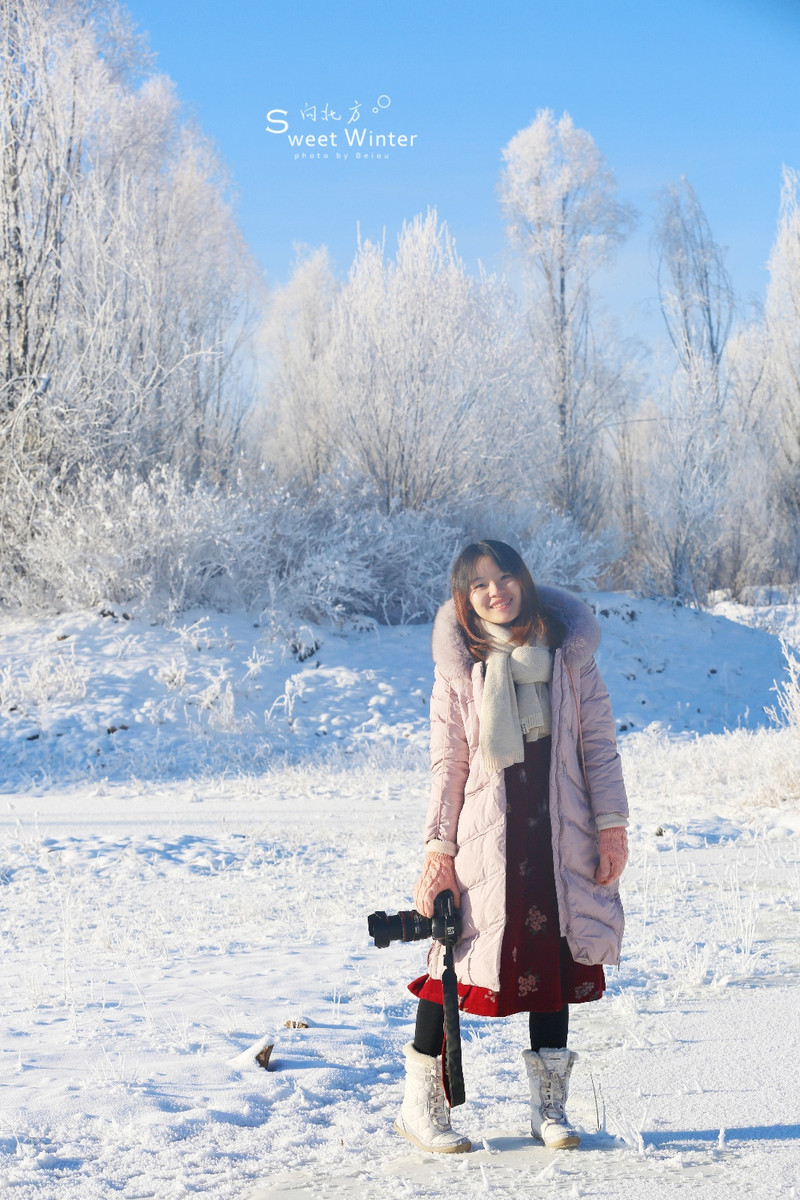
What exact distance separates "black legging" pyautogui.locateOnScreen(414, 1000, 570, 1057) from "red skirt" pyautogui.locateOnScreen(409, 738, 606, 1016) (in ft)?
0.15

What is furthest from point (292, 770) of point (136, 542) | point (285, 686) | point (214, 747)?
point (136, 542)

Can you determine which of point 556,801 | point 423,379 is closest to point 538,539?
point 423,379

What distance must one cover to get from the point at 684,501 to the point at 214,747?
38.9 ft

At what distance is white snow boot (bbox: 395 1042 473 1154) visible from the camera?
2.54 meters

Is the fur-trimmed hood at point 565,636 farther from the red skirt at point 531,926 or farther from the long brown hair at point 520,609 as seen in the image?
the red skirt at point 531,926

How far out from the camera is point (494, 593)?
2.70 meters

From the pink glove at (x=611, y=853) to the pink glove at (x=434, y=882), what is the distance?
0.35m

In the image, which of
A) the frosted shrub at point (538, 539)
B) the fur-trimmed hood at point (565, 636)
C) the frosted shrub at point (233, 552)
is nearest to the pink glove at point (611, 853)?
the fur-trimmed hood at point (565, 636)

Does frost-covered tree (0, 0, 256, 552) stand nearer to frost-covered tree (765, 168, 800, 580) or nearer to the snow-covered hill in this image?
the snow-covered hill

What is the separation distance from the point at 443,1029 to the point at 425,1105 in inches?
6.8

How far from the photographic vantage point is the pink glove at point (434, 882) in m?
2.54

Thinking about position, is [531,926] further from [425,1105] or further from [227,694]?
[227,694]

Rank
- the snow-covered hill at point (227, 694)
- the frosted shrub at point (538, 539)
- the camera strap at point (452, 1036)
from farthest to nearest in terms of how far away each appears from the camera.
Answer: the frosted shrub at point (538, 539), the snow-covered hill at point (227, 694), the camera strap at point (452, 1036)

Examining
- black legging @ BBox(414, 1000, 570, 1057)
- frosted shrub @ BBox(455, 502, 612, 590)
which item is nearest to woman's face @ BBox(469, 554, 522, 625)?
black legging @ BBox(414, 1000, 570, 1057)
